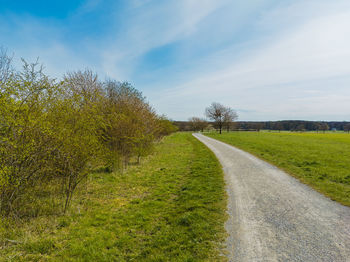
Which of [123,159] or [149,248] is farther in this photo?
[123,159]

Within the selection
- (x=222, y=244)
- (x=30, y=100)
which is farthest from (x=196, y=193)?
(x=30, y=100)

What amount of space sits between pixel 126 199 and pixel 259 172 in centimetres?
697

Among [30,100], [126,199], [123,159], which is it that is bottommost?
[126,199]

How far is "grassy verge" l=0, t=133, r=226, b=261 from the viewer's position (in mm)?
3488

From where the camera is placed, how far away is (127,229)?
4457 mm

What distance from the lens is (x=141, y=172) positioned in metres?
10.3

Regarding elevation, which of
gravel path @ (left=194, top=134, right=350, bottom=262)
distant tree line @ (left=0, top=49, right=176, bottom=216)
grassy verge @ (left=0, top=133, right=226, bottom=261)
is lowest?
grassy verge @ (left=0, top=133, right=226, bottom=261)

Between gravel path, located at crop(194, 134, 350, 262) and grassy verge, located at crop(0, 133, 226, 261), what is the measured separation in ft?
1.44

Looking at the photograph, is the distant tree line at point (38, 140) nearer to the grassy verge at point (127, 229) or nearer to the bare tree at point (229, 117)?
the grassy verge at point (127, 229)

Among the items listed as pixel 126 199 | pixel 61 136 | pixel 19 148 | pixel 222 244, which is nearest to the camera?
pixel 222 244

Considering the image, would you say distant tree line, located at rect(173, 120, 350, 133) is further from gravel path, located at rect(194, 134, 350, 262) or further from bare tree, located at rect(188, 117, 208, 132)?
gravel path, located at rect(194, 134, 350, 262)

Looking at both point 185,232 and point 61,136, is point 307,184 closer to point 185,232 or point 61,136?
point 185,232

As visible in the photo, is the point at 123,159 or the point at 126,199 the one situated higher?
the point at 123,159

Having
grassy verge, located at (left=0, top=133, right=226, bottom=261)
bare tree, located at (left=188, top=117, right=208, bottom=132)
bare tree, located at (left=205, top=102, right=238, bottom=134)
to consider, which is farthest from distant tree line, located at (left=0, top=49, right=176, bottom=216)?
bare tree, located at (left=188, top=117, right=208, bottom=132)
